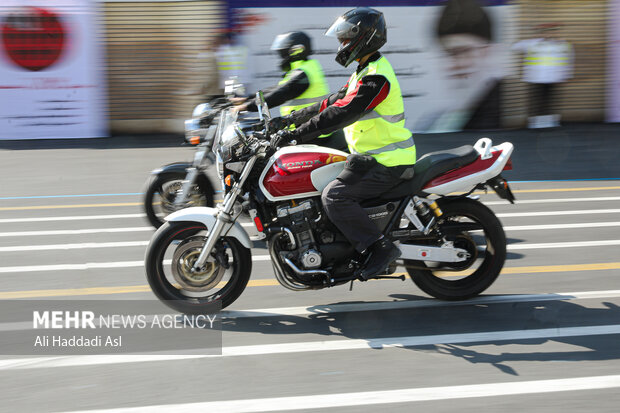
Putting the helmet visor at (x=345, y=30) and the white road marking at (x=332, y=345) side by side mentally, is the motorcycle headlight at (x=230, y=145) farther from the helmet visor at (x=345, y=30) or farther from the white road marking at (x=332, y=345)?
the white road marking at (x=332, y=345)

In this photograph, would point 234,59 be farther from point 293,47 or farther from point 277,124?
point 277,124

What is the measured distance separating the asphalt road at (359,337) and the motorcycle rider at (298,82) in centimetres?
143

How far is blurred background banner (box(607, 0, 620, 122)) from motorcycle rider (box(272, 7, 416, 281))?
1207cm

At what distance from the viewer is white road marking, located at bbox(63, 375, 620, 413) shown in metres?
4.09

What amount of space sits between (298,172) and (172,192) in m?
2.83

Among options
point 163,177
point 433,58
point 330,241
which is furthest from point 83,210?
point 433,58

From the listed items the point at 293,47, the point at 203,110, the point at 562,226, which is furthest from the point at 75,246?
the point at 562,226

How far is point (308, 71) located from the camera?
7621mm

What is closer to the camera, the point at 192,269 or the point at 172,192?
the point at 192,269

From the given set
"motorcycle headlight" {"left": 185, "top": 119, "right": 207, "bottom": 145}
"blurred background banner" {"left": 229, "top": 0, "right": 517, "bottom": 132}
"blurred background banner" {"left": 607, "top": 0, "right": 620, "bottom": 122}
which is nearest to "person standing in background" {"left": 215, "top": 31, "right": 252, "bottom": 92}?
"blurred background banner" {"left": 229, "top": 0, "right": 517, "bottom": 132}

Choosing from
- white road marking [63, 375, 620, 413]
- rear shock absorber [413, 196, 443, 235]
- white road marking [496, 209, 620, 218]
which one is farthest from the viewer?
white road marking [496, 209, 620, 218]

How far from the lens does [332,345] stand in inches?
196

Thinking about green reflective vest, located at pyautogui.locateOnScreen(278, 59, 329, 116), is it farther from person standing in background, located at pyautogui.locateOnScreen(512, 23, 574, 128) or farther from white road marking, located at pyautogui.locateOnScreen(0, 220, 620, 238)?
person standing in background, located at pyautogui.locateOnScreen(512, 23, 574, 128)

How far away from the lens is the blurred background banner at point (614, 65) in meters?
15.8
